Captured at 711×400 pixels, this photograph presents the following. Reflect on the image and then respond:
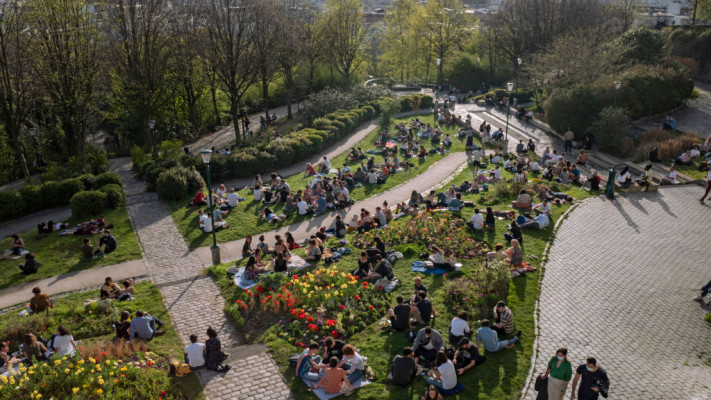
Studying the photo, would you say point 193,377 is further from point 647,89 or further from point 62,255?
point 647,89

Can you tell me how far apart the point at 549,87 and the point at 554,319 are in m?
31.5

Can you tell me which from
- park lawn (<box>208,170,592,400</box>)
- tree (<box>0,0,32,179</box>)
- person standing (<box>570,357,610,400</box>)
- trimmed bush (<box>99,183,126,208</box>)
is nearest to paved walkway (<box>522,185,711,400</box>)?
park lawn (<box>208,170,592,400</box>)

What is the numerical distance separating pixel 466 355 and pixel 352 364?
2466mm

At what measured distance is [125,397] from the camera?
1040 centimetres

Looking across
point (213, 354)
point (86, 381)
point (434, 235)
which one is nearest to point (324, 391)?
point (213, 354)

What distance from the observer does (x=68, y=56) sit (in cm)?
2761

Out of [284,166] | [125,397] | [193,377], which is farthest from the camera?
[284,166]

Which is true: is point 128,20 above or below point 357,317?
above

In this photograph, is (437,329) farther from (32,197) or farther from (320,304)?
(32,197)

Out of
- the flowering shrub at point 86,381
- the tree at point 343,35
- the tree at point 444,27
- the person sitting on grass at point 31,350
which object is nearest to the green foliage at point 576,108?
the tree at point 343,35

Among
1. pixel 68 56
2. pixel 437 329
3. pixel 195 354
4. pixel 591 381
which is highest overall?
pixel 68 56

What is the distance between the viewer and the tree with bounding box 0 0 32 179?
2495 cm

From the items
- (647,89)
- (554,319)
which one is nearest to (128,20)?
(554,319)

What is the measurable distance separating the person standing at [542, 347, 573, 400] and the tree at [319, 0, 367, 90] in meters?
44.5
